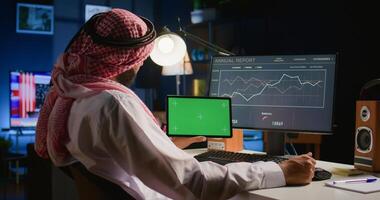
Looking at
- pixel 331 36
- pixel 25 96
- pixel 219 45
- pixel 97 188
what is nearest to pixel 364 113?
pixel 97 188

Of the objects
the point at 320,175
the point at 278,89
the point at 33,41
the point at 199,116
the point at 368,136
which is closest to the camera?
the point at 320,175

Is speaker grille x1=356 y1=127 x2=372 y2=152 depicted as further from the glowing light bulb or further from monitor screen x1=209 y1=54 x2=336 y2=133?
the glowing light bulb

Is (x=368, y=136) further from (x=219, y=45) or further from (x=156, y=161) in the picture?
(x=219, y=45)

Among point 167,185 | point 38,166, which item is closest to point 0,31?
point 38,166

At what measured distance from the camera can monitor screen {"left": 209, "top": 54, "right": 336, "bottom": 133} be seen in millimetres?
1914

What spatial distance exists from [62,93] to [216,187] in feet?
1.64

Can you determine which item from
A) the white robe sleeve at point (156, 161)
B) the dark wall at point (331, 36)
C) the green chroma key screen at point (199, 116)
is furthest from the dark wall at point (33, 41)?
the white robe sleeve at point (156, 161)

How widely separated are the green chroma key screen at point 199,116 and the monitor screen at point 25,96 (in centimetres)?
449

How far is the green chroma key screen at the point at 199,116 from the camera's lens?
6.90 ft

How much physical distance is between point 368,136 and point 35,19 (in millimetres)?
5835

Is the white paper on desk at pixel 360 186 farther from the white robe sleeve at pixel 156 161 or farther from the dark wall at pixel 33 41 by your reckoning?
the dark wall at pixel 33 41

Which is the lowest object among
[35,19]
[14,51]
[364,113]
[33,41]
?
[364,113]

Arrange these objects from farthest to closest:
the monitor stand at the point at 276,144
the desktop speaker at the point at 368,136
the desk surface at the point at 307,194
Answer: the monitor stand at the point at 276,144, the desktop speaker at the point at 368,136, the desk surface at the point at 307,194

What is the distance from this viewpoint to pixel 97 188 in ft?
4.09
